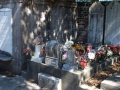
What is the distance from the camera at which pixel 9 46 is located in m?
5.55

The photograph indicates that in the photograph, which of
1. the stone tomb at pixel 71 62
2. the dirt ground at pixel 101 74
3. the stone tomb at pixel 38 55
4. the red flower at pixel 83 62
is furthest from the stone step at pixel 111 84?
the stone tomb at pixel 38 55

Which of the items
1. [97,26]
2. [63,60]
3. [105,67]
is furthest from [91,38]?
[63,60]

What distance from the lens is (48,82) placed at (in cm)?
433

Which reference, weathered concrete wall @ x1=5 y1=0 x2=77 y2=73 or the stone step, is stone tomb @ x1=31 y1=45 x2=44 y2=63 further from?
the stone step

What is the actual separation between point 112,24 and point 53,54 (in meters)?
2.80

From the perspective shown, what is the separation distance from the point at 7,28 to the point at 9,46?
586 mm

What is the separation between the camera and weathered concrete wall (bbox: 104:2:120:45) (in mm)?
5930

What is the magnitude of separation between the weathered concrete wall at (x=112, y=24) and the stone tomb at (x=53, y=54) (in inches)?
101

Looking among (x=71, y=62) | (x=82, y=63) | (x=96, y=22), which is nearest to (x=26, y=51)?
(x=71, y=62)

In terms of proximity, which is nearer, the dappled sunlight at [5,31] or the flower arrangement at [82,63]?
the flower arrangement at [82,63]

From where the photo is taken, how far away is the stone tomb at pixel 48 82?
13.5ft

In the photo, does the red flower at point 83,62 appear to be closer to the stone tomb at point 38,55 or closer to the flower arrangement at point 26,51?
the stone tomb at point 38,55

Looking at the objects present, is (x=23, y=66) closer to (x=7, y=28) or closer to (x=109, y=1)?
(x=7, y=28)

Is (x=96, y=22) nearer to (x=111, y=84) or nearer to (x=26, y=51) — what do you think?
(x=26, y=51)
